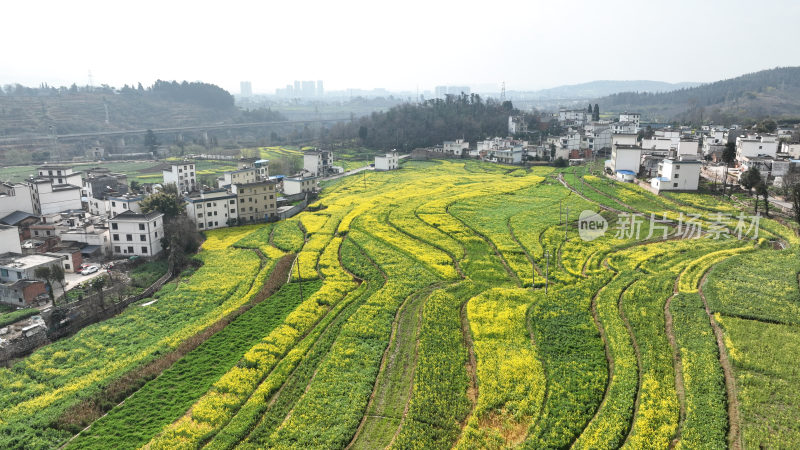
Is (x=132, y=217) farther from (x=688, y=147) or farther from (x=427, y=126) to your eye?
(x=427, y=126)

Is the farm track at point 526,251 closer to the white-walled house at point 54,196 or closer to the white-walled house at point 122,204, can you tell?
the white-walled house at point 122,204

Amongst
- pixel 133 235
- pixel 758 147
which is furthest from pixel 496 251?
pixel 758 147

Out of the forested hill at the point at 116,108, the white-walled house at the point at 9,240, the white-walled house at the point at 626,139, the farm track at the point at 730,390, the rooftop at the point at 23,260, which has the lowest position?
the farm track at the point at 730,390

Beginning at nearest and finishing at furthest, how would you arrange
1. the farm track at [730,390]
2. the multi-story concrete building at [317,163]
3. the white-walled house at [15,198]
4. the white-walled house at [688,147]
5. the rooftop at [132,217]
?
the farm track at [730,390] < the rooftop at [132,217] < the white-walled house at [15,198] < the white-walled house at [688,147] < the multi-story concrete building at [317,163]

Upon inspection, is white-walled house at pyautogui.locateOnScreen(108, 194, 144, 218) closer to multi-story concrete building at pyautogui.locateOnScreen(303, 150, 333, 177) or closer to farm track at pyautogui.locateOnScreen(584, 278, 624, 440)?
multi-story concrete building at pyautogui.locateOnScreen(303, 150, 333, 177)

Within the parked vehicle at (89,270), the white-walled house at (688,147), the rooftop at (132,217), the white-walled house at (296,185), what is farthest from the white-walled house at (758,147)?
the parked vehicle at (89,270)

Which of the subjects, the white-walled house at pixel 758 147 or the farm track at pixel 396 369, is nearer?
the farm track at pixel 396 369

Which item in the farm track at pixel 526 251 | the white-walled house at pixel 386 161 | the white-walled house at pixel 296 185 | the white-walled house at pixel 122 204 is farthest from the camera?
Result: the white-walled house at pixel 386 161
